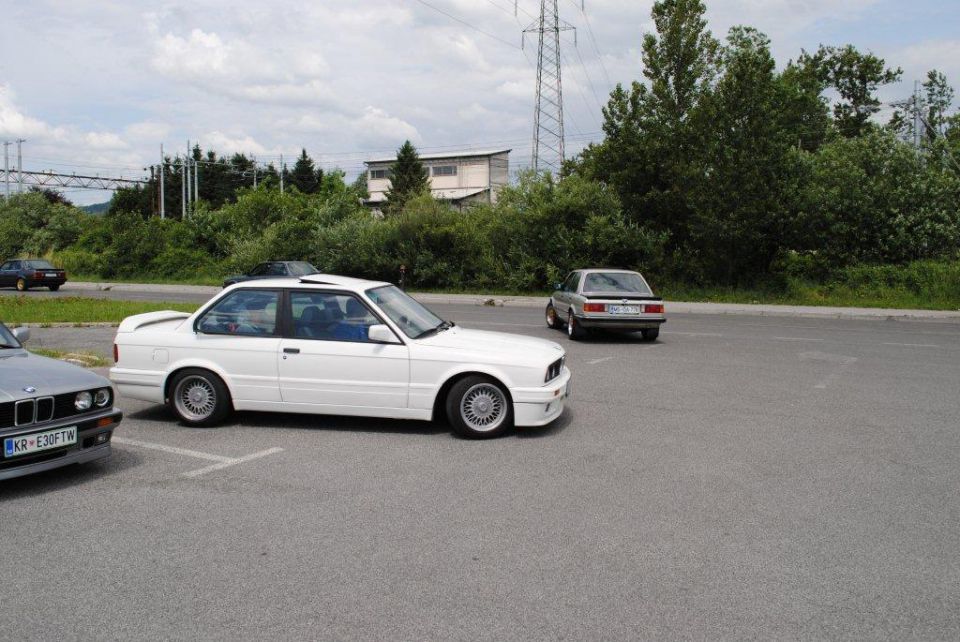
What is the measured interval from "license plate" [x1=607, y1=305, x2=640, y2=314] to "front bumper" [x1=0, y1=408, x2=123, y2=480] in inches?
430

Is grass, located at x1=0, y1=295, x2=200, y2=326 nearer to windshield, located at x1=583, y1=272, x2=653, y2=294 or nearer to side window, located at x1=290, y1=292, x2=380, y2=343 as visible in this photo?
windshield, located at x1=583, y1=272, x2=653, y2=294

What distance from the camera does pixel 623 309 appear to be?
15.8 m

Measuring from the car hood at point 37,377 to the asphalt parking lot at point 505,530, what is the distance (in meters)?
0.75

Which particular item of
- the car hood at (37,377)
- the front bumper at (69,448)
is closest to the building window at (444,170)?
the car hood at (37,377)

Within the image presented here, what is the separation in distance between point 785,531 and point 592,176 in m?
29.0

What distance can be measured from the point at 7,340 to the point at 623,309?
1124 cm

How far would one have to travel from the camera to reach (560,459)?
6.99 m

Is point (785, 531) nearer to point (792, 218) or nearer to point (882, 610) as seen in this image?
point (882, 610)

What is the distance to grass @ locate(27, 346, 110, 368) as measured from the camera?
1174 centimetres

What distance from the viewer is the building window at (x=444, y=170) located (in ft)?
277

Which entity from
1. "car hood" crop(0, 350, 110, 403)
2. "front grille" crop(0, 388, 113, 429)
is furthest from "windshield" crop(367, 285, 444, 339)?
"front grille" crop(0, 388, 113, 429)

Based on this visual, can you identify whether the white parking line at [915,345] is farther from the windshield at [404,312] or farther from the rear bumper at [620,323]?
the windshield at [404,312]

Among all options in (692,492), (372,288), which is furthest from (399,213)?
(692,492)

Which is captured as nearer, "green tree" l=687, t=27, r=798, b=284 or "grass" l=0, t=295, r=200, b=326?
"grass" l=0, t=295, r=200, b=326
